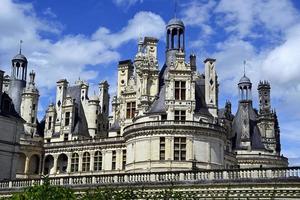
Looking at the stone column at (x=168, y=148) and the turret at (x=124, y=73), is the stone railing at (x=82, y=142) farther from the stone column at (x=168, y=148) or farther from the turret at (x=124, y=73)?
the stone column at (x=168, y=148)


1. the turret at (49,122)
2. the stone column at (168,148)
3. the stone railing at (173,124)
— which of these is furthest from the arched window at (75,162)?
the stone column at (168,148)

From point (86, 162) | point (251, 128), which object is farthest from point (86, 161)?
point (251, 128)

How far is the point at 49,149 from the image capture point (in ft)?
173

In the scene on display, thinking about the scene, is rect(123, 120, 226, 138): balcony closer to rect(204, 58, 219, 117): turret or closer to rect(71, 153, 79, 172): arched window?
rect(204, 58, 219, 117): turret

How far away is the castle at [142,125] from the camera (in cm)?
3909

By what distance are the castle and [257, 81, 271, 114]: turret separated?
0.42 ft

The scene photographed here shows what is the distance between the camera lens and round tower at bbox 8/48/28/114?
186ft

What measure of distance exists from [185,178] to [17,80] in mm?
37715

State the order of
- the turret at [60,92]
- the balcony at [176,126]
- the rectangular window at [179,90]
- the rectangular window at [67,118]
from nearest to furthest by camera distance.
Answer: the balcony at [176,126], the rectangular window at [179,90], the rectangular window at [67,118], the turret at [60,92]

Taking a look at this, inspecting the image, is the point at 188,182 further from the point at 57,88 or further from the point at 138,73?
the point at 57,88

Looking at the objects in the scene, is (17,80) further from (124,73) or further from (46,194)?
(46,194)

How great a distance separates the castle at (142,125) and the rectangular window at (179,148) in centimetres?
8

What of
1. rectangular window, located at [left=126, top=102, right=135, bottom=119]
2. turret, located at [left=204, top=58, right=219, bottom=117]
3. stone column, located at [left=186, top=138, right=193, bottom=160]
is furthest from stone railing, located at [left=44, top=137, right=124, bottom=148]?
stone column, located at [left=186, top=138, right=193, bottom=160]

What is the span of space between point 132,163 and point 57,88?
63.9 feet
